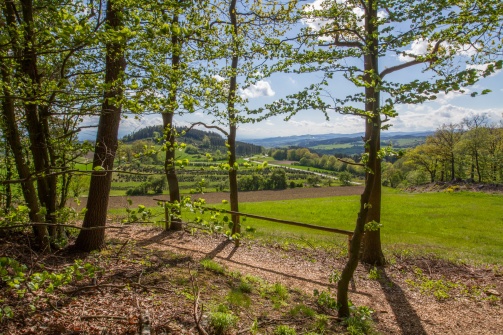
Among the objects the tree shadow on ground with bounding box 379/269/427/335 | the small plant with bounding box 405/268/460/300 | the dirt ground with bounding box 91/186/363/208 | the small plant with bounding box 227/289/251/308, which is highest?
the small plant with bounding box 227/289/251/308

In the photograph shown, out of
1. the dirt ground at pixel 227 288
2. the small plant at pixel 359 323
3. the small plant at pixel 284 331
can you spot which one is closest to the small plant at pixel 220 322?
the dirt ground at pixel 227 288

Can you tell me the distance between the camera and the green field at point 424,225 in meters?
13.4

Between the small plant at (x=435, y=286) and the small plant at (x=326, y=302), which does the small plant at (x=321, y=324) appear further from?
the small plant at (x=435, y=286)

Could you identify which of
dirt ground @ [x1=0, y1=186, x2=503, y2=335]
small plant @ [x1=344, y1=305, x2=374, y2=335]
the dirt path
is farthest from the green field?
small plant @ [x1=344, y1=305, x2=374, y2=335]

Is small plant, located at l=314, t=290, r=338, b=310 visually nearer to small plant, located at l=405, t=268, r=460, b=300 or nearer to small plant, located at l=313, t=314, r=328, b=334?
small plant, located at l=313, t=314, r=328, b=334

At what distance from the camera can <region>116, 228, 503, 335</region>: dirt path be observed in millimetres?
6730

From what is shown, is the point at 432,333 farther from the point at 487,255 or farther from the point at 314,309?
the point at 487,255

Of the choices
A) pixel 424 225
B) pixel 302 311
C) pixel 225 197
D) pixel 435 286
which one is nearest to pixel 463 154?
pixel 424 225

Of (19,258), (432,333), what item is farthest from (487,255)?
(19,258)

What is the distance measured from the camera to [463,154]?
148 feet

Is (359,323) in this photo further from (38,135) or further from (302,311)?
(38,135)

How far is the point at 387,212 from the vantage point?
25.9 meters

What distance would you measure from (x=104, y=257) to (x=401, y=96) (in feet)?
21.5

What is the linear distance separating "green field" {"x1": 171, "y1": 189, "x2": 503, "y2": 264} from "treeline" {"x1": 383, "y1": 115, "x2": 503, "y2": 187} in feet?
39.5
